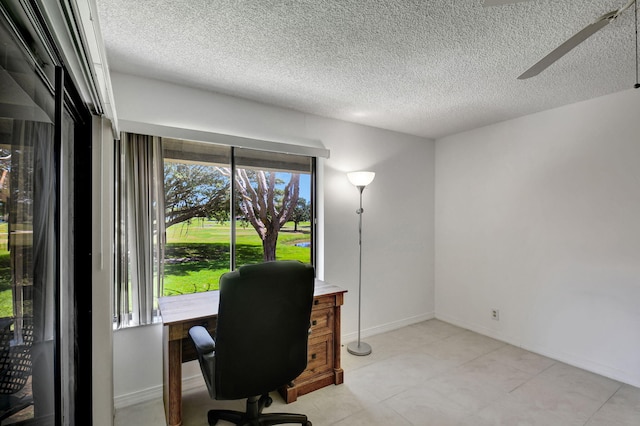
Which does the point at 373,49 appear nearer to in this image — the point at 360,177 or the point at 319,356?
the point at 360,177

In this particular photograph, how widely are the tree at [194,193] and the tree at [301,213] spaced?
2.29 feet

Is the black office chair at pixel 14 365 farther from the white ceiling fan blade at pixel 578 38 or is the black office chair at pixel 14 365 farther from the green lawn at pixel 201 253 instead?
the white ceiling fan blade at pixel 578 38

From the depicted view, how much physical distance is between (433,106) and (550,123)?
3.88 ft

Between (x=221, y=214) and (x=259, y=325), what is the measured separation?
4.42 feet

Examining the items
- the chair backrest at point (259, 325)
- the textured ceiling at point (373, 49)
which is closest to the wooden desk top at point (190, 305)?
the chair backrest at point (259, 325)

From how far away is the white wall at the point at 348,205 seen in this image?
2.14 metres

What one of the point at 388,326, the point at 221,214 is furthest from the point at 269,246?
the point at 388,326

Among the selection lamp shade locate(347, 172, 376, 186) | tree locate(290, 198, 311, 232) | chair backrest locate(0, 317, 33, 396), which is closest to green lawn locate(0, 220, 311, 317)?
tree locate(290, 198, 311, 232)

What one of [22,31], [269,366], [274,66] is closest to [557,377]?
[269,366]

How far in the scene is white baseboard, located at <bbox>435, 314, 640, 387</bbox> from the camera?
7.76 ft

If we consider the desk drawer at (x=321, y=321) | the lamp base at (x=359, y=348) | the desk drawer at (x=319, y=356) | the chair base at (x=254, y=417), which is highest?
the desk drawer at (x=321, y=321)

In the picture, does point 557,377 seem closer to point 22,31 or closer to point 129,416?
point 129,416

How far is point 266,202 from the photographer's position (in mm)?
2814

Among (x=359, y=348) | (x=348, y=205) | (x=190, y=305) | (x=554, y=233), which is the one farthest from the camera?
(x=348, y=205)
